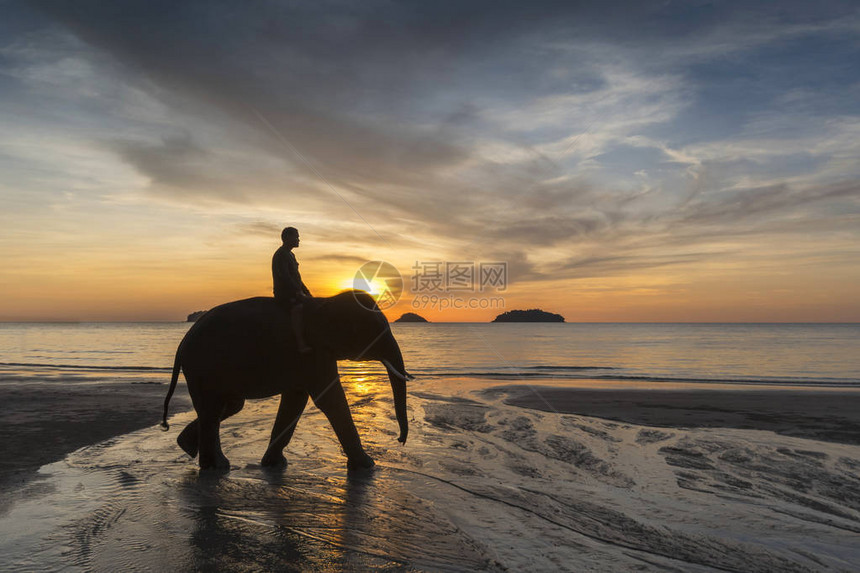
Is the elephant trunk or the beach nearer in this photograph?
the beach

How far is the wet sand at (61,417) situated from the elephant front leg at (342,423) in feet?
11.7

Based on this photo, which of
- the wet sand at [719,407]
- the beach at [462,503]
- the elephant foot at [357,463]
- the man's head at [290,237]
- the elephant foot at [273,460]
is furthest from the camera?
the wet sand at [719,407]

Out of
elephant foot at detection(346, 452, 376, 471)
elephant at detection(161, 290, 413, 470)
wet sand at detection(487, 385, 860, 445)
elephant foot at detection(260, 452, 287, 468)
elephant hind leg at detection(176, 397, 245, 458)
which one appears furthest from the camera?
wet sand at detection(487, 385, 860, 445)


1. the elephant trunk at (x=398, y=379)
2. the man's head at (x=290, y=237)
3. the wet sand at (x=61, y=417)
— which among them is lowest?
the wet sand at (x=61, y=417)

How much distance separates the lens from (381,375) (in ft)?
72.5

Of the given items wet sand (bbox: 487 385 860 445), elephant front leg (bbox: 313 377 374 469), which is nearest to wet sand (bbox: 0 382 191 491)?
elephant front leg (bbox: 313 377 374 469)

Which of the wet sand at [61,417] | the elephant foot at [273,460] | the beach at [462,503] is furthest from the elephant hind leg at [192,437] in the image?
the wet sand at [61,417]

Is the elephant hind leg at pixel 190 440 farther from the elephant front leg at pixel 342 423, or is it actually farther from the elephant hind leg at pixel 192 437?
the elephant front leg at pixel 342 423

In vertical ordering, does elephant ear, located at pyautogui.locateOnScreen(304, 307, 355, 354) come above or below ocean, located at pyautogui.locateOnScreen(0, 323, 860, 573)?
above

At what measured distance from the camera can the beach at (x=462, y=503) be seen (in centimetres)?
404

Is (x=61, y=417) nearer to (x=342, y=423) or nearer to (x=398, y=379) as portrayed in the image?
(x=342, y=423)

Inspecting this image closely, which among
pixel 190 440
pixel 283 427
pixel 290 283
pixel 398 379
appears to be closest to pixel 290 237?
pixel 290 283

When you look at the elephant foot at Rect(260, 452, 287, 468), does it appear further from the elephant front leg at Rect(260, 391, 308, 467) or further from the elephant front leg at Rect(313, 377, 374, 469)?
the elephant front leg at Rect(313, 377, 374, 469)

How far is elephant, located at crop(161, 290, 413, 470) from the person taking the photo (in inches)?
264
